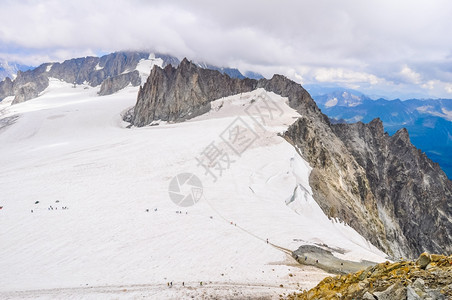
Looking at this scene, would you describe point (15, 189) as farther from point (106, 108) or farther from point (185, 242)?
point (106, 108)

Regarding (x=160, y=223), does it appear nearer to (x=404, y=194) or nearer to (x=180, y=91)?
(x=180, y=91)

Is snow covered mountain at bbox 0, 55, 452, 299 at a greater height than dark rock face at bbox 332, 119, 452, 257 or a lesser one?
greater

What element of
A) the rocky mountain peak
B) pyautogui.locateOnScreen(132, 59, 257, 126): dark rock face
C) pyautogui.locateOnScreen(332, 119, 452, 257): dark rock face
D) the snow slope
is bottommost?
pyautogui.locateOnScreen(332, 119, 452, 257): dark rock face

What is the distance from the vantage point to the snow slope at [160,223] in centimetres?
1780

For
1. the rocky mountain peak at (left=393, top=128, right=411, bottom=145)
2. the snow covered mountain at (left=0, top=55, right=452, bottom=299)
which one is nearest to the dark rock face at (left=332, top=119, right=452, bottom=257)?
the snow covered mountain at (left=0, top=55, right=452, bottom=299)

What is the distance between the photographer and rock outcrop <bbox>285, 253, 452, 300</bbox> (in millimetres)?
8289

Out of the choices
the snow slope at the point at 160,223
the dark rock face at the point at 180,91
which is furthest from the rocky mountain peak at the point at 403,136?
the snow slope at the point at 160,223

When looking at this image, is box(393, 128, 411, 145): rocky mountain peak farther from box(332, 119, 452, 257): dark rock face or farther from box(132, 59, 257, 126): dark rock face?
box(132, 59, 257, 126): dark rock face

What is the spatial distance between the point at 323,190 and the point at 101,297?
32.5m

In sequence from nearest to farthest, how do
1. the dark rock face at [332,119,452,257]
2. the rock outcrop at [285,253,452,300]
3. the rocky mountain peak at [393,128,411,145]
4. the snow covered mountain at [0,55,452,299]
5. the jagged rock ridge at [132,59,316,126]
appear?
the rock outcrop at [285,253,452,300], the snow covered mountain at [0,55,452,299], the dark rock face at [332,119,452,257], the jagged rock ridge at [132,59,316,126], the rocky mountain peak at [393,128,411,145]

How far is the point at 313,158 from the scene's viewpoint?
49969 mm

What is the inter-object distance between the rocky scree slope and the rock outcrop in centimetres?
2416

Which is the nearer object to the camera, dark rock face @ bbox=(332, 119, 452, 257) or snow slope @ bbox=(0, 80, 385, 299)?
snow slope @ bbox=(0, 80, 385, 299)

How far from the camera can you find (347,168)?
62469mm
